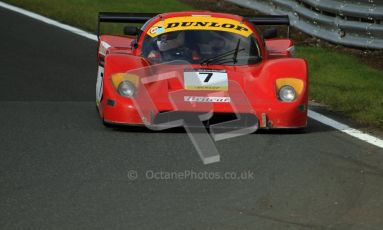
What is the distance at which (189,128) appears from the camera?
998 cm

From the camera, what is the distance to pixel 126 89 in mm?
10125

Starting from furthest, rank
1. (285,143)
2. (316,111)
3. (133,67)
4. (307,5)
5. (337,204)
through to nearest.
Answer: (307,5) < (316,111) < (133,67) < (285,143) < (337,204)

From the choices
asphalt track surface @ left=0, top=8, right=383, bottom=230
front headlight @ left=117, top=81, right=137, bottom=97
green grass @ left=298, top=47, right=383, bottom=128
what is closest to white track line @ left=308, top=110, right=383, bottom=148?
asphalt track surface @ left=0, top=8, right=383, bottom=230

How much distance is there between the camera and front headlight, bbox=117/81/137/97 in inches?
397

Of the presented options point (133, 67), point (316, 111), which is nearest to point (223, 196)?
point (133, 67)

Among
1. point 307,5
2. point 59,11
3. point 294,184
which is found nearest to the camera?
point 294,184

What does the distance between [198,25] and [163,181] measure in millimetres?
3539

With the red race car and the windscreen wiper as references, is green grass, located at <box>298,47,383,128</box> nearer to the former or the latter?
the red race car

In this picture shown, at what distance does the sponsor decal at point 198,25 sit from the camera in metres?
11.2

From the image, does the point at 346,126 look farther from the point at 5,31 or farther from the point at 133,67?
the point at 5,31

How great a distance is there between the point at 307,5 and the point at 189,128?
283 inches

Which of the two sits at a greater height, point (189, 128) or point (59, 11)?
point (189, 128)

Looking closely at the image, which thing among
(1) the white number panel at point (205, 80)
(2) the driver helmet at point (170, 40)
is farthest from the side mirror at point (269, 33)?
(1) the white number panel at point (205, 80)

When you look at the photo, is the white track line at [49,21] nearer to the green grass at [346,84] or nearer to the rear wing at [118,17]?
the green grass at [346,84]
